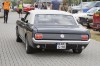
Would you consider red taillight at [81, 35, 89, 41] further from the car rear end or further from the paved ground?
the paved ground

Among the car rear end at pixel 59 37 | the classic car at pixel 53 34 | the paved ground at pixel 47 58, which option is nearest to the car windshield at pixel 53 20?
the classic car at pixel 53 34

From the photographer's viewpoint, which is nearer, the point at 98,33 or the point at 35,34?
the point at 35,34

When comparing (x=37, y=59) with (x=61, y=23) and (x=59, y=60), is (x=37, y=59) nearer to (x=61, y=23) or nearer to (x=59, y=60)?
(x=59, y=60)

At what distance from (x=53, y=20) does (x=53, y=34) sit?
3.81 feet

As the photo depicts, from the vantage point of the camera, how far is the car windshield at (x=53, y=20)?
11055mm

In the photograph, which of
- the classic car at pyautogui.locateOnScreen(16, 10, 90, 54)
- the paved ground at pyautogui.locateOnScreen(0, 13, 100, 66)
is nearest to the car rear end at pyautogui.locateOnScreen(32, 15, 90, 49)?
the classic car at pyautogui.locateOnScreen(16, 10, 90, 54)

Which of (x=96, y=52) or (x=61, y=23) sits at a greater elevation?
(x=61, y=23)

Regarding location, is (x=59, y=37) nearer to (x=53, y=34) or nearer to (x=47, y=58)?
(x=53, y=34)

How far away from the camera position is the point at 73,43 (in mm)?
10219

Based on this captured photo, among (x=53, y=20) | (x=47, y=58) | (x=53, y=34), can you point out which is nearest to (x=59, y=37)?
(x=53, y=34)

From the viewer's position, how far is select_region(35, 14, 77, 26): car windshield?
36.3ft

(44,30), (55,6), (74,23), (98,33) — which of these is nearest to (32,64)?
(44,30)

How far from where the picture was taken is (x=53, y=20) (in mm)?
11227

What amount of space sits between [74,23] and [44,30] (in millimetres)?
1560
